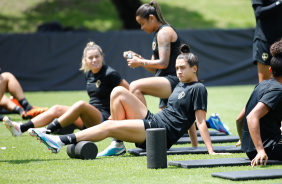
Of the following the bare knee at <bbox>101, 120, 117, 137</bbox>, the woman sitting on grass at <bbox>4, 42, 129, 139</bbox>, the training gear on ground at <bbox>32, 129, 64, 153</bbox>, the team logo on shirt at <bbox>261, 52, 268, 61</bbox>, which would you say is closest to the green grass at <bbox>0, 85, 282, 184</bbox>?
the training gear on ground at <bbox>32, 129, 64, 153</bbox>

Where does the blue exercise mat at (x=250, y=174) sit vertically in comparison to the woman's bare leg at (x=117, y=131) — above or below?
below

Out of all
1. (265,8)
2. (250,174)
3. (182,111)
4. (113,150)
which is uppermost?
(265,8)

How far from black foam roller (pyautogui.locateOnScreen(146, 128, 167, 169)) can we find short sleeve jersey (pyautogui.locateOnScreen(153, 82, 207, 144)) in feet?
2.15

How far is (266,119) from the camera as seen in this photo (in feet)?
15.5

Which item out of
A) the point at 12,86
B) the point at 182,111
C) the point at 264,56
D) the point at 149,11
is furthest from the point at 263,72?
the point at 12,86

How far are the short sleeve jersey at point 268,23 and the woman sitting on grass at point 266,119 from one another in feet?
7.46

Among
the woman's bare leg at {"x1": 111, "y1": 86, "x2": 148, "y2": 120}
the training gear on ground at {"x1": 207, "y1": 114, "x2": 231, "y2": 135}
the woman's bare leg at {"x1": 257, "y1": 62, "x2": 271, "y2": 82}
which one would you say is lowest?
the training gear on ground at {"x1": 207, "y1": 114, "x2": 231, "y2": 135}

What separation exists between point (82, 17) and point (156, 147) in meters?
23.0

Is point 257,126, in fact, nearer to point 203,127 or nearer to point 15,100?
point 203,127

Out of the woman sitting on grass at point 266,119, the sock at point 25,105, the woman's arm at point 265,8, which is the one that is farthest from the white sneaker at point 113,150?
the sock at point 25,105

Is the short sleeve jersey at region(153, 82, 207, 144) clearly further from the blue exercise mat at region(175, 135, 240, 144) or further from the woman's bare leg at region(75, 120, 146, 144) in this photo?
the blue exercise mat at region(175, 135, 240, 144)

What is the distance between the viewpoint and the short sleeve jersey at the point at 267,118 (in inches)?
180

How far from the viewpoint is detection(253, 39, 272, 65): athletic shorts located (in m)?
6.72

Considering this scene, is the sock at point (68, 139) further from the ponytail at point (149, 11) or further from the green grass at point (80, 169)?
the ponytail at point (149, 11)
